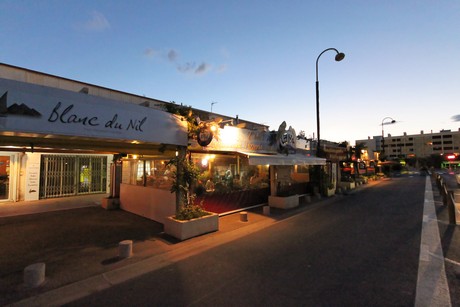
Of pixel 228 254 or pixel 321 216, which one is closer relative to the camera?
pixel 228 254

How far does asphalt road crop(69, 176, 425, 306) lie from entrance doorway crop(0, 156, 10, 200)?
14493 mm

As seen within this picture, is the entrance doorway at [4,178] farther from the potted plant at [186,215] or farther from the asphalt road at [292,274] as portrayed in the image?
the asphalt road at [292,274]

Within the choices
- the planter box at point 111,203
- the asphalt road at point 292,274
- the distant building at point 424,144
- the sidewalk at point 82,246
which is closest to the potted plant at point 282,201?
the sidewalk at point 82,246

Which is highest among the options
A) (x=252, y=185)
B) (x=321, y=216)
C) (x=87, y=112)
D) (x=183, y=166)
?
(x=87, y=112)

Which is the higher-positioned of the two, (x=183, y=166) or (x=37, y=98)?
(x=37, y=98)

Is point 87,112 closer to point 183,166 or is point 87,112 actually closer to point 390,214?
point 183,166

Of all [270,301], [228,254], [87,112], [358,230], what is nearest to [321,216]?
[358,230]

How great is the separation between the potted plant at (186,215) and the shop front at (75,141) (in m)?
0.82

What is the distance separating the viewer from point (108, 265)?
217 inches

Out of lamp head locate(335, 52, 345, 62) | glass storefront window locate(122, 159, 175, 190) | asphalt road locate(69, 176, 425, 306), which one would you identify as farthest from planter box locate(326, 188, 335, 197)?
glass storefront window locate(122, 159, 175, 190)

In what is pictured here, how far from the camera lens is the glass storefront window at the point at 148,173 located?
32.6ft

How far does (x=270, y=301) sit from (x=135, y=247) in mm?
4361

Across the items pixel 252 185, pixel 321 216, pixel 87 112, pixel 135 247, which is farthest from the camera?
pixel 252 185

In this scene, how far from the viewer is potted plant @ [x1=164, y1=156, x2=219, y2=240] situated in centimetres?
738
